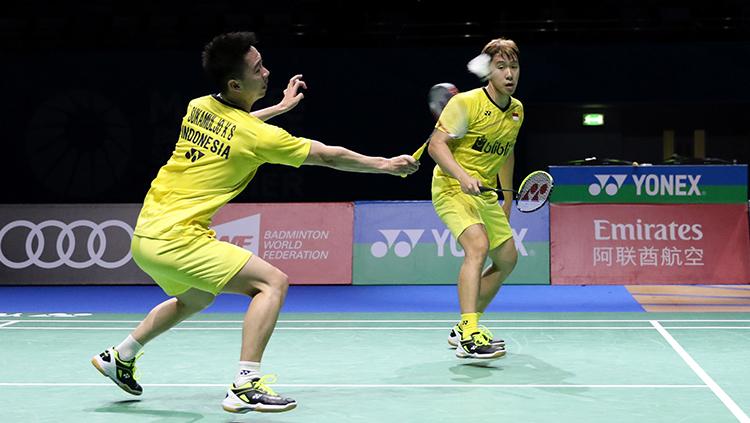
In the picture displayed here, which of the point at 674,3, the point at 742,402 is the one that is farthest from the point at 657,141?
the point at 742,402

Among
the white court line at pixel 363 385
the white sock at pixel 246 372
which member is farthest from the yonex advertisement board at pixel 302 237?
the white sock at pixel 246 372

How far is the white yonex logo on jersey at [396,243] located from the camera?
9.32 m

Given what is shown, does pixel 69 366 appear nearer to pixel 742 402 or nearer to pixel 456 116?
pixel 456 116

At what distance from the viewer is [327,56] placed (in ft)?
42.8

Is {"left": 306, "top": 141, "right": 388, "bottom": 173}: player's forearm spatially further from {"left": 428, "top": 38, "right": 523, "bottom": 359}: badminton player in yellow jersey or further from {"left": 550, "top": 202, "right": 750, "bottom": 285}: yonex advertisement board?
{"left": 550, "top": 202, "right": 750, "bottom": 285}: yonex advertisement board

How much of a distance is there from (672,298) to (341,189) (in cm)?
614

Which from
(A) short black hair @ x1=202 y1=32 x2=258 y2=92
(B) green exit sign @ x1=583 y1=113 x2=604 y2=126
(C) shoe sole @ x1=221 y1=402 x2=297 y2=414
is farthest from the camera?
(B) green exit sign @ x1=583 y1=113 x2=604 y2=126

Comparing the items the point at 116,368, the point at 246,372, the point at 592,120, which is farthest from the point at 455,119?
the point at 592,120

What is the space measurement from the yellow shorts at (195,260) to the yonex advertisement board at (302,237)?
5.72 m

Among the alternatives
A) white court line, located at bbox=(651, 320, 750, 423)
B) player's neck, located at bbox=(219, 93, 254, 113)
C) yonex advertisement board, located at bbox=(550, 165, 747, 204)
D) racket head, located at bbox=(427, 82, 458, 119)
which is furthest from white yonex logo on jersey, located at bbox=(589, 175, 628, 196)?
player's neck, located at bbox=(219, 93, 254, 113)

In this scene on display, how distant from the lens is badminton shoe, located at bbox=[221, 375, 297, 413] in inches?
137

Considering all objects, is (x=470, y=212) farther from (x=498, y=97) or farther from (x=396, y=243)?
(x=396, y=243)

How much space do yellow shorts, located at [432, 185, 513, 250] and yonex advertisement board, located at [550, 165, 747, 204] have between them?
14.2ft

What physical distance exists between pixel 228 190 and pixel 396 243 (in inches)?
223
